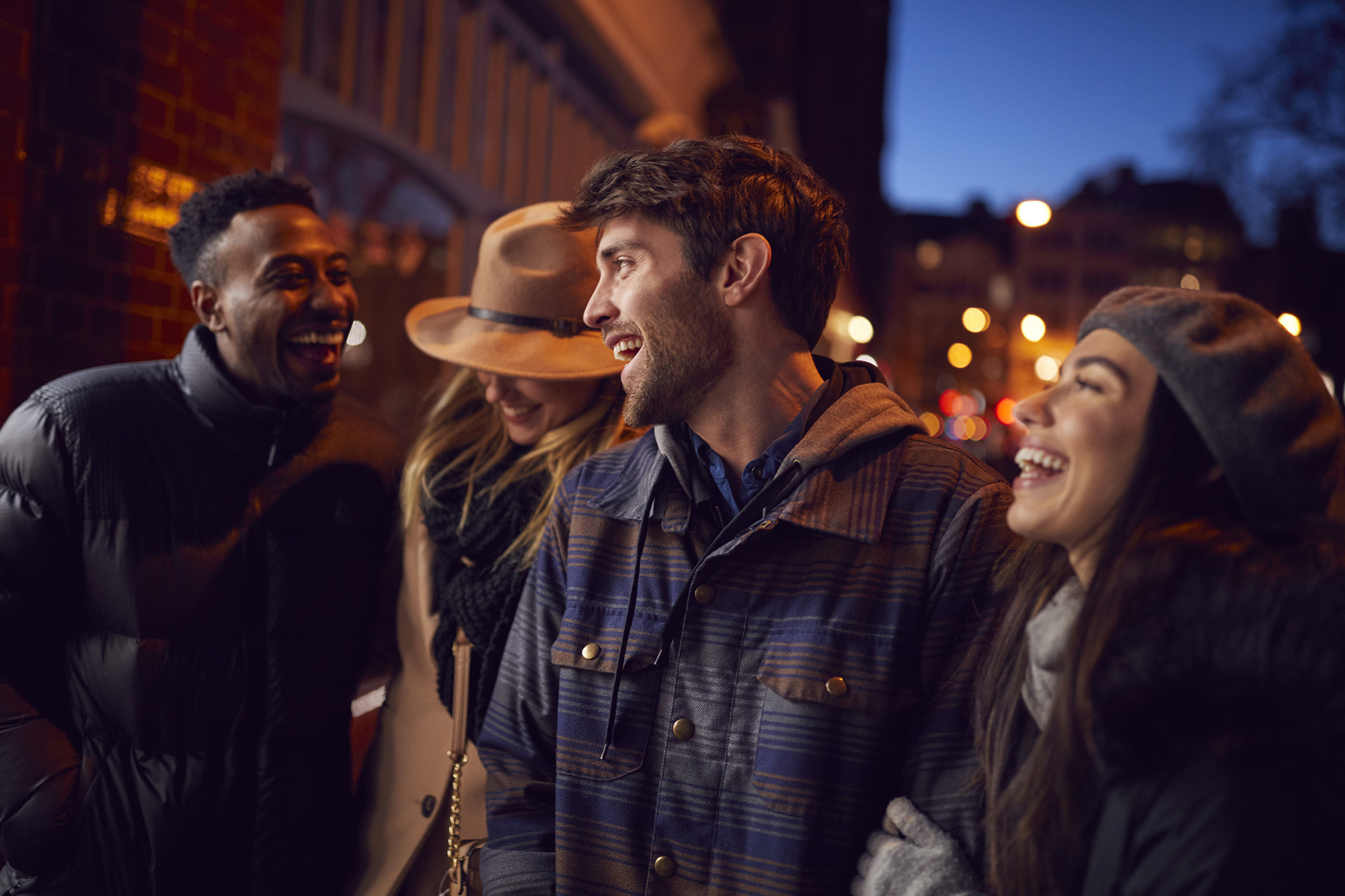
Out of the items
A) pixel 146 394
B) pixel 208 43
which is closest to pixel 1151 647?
pixel 146 394

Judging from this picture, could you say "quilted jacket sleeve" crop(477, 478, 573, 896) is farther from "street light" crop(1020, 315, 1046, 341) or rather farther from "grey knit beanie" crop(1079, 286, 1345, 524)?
"street light" crop(1020, 315, 1046, 341)

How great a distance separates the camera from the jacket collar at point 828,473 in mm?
1896

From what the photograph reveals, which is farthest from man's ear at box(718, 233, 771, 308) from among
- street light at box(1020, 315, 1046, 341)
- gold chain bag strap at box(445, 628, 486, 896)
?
street light at box(1020, 315, 1046, 341)

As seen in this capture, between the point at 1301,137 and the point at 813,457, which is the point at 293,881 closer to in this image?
the point at 813,457

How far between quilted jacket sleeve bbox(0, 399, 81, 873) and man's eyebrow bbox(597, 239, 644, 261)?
148 centimetres

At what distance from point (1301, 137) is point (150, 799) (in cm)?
2215

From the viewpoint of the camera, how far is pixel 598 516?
2.16 meters

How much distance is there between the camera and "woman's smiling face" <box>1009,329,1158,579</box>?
148 centimetres

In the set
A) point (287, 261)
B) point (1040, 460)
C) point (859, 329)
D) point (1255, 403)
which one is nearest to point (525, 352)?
point (287, 261)

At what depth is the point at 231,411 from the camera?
2.60 m

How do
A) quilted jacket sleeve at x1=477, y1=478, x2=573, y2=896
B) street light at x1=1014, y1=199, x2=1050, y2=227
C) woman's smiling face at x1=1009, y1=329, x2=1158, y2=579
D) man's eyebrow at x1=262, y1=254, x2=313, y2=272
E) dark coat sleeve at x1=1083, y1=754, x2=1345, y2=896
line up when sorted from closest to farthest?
dark coat sleeve at x1=1083, y1=754, x2=1345, y2=896 < woman's smiling face at x1=1009, y1=329, x2=1158, y2=579 < quilted jacket sleeve at x1=477, y1=478, x2=573, y2=896 < man's eyebrow at x1=262, y1=254, x2=313, y2=272 < street light at x1=1014, y1=199, x2=1050, y2=227

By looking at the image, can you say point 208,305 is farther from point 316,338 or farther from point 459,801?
point 459,801

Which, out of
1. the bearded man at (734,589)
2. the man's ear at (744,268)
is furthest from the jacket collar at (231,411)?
the man's ear at (744,268)

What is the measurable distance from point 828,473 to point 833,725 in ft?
1.64
